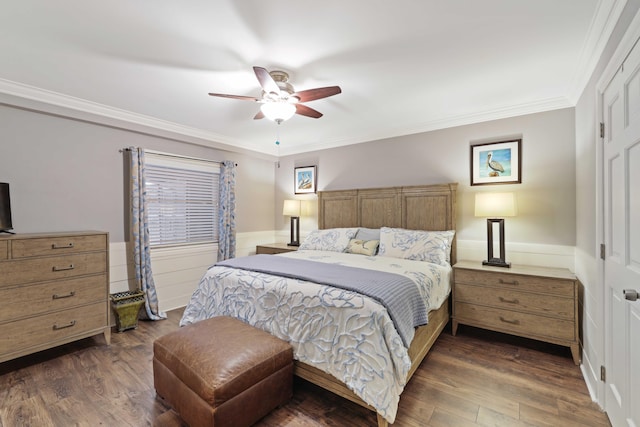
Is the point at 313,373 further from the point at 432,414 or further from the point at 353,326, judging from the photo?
the point at 432,414

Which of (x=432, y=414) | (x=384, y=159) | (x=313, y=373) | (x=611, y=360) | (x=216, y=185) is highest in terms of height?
(x=384, y=159)

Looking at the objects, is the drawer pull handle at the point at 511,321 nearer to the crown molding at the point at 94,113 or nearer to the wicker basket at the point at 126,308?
the wicker basket at the point at 126,308

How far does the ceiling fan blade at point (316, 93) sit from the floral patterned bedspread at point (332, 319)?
1.47m

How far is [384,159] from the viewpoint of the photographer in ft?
13.1

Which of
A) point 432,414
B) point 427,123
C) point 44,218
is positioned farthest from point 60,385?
point 427,123

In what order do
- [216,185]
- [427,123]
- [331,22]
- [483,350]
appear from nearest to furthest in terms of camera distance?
[331,22] → [483,350] → [427,123] → [216,185]

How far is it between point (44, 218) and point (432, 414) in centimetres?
378

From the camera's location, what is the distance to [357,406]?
1.89 m

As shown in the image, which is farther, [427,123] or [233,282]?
[427,123]

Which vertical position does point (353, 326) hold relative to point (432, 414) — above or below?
above

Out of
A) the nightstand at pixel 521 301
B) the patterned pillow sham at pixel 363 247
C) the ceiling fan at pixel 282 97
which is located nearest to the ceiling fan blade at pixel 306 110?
the ceiling fan at pixel 282 97

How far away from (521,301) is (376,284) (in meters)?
1.61

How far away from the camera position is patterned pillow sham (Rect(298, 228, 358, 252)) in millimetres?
3701

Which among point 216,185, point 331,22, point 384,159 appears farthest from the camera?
point 216,185
